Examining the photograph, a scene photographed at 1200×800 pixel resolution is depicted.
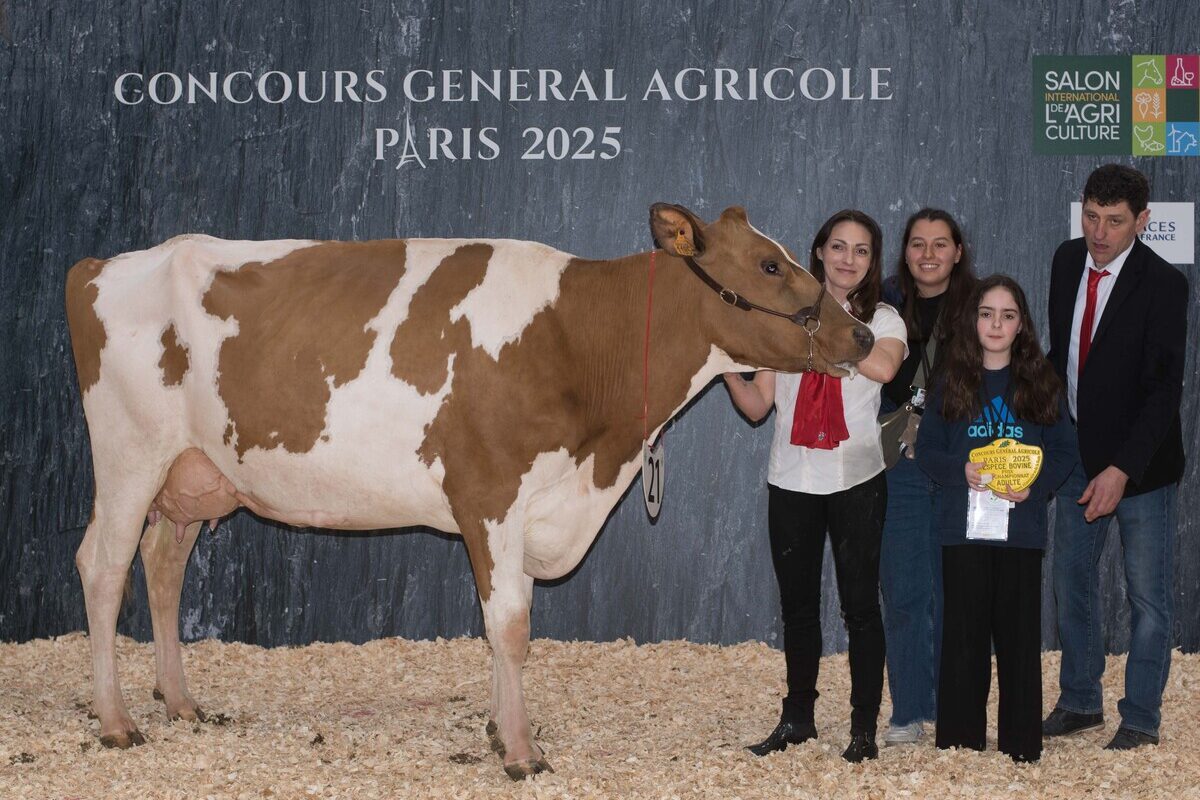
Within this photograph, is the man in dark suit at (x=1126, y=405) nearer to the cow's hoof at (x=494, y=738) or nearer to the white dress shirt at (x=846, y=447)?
the white dress shirt at (x=846, y=447)

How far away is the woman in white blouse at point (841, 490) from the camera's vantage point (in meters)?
4.32

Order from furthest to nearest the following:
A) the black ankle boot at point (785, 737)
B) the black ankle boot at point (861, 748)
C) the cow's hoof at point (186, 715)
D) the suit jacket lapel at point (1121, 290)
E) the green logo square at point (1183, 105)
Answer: the green logo square at point (1183, 105) → the cow's hoof at point (186, 715) → the suit jacket lapel at point (1121, 290) → the black ankle boot at point (785, 737) → the black ankle boot at point (861, 748)

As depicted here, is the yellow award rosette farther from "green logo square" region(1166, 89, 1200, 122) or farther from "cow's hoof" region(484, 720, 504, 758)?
"green logo square" region(1166, 89, 1200, 122)

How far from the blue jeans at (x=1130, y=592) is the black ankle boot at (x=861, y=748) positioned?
1.11 metres

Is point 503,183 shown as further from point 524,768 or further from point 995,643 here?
point 995,643

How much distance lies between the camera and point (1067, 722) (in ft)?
16.3

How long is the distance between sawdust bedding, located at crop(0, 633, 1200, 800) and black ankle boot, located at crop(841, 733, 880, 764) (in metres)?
0.09

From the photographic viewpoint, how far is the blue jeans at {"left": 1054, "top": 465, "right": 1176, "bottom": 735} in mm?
4699

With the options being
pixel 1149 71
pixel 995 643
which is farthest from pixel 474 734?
pixel 1149 71

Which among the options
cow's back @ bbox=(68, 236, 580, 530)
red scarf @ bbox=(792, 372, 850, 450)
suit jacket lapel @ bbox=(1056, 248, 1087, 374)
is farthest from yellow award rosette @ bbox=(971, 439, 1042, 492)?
cow's back @ bbox=(68, 236, 580, 530)

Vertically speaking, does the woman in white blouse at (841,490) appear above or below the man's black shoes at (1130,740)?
above

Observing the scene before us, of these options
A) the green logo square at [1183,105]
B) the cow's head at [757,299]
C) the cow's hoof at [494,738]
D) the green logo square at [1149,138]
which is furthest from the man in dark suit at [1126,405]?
the cow's hoof at [494,738]

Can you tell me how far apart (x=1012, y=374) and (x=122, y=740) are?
358 centimetres

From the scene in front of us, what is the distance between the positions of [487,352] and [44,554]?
3.59 m
